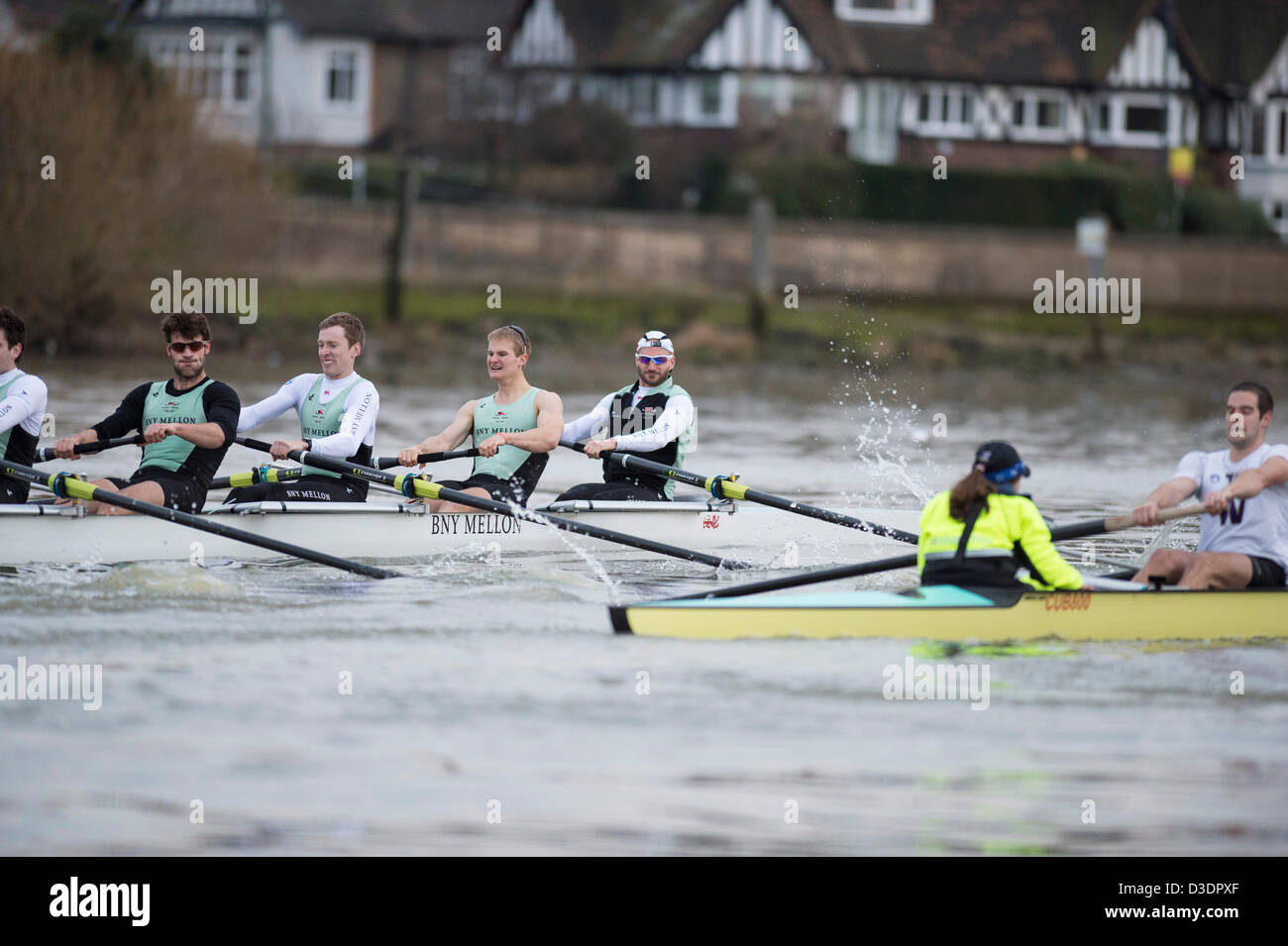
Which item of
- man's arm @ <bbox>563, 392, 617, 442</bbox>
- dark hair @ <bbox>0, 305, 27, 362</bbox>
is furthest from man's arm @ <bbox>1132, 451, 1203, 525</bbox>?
dark hair @ <bbox>0, 305, 27, 362</bbox>

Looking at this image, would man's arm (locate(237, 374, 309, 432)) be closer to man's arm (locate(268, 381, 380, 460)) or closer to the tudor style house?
man's arm (locate(268, 381, 380, 460))

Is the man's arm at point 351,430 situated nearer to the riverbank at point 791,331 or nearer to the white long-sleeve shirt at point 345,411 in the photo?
the white long-sleeve shirt at point 345,411

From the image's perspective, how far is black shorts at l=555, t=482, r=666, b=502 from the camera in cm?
1069

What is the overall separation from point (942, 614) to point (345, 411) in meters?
3.92

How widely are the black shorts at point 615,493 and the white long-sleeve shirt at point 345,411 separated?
1282 mm

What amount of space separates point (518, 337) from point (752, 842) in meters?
5.16

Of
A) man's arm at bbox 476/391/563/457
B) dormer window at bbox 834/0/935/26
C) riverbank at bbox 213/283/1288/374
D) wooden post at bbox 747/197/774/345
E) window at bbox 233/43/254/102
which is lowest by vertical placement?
man's arm at bbox 476/391/563/457

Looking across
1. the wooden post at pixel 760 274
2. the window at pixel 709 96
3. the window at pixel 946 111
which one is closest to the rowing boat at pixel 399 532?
the wooden post at pixel 760 274

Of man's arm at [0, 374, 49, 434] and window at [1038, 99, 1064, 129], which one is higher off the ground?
window at [1038, 99, 1064, 129]

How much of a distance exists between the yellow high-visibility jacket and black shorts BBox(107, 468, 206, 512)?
13.6 ft

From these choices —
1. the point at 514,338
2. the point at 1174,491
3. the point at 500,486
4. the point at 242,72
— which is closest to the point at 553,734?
the point at 1174,491

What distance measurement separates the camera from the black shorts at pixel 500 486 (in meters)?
10.4
